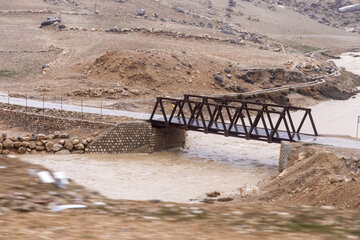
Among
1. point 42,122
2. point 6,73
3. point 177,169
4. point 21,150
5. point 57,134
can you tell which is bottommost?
point 177,169

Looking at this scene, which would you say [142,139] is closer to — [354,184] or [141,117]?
[141,117]

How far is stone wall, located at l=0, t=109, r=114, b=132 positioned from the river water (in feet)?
7.79

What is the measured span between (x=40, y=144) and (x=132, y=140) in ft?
12.7

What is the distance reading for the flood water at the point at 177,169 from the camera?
18.5 m

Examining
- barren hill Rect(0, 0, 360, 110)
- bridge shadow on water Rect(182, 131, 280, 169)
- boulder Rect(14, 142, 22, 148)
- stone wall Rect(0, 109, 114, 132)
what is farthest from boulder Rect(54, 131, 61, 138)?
barren hill Rect(0, 0, 360, 110)

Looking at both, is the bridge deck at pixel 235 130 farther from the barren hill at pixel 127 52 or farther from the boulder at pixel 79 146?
the barren hill at pixel 127 52

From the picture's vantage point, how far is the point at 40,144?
24438 mm

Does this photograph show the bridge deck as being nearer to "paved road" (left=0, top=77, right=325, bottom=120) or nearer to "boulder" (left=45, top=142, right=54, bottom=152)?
"paved road" (left=0, top=77, right=325, bottom=120)

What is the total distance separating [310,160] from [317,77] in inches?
1300

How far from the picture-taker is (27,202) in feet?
27.3

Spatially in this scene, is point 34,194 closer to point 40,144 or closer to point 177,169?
point 177,169

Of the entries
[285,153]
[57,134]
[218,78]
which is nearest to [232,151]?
[285,153]

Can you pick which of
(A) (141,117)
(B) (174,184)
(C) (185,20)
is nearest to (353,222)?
(B) (174,184)

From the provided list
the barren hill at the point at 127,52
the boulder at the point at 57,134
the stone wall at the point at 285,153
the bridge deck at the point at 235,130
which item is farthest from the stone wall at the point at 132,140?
the barren hill at the point at 127,52
